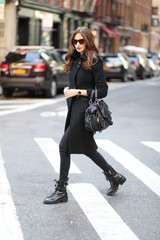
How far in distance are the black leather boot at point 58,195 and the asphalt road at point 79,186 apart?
0.07 m

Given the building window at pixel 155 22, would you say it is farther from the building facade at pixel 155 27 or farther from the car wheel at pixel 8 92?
the car wheel at pixel 8 92

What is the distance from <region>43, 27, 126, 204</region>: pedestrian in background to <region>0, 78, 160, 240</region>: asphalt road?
42cm

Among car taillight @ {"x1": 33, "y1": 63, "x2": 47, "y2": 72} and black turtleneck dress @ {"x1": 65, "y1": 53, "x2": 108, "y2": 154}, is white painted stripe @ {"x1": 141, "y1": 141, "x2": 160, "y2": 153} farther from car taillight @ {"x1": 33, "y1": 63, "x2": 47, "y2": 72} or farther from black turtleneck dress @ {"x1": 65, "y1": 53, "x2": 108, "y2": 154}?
car taillight @ {"x1": 33, "y1": 63, "x2": 47, "y2": 72}

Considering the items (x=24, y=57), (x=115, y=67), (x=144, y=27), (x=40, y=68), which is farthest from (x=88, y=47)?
(x=144, y=27)

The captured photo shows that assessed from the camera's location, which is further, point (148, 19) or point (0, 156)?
point (148, 19)

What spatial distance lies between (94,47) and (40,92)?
1558 centimetres

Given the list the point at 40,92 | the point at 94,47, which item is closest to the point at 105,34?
the point at 40,92

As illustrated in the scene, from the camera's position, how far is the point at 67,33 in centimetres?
4394

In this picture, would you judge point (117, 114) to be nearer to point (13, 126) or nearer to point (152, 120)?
point (152, 120)

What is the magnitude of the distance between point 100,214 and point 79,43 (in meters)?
1.68

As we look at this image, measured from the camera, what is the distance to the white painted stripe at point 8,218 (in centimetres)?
478

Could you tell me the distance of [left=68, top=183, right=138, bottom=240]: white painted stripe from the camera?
16.0 ft

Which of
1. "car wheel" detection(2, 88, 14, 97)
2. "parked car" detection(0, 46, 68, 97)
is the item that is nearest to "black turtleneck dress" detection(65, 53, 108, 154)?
"parked car" detection(0, 46, 68, 97)

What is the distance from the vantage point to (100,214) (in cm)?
550
